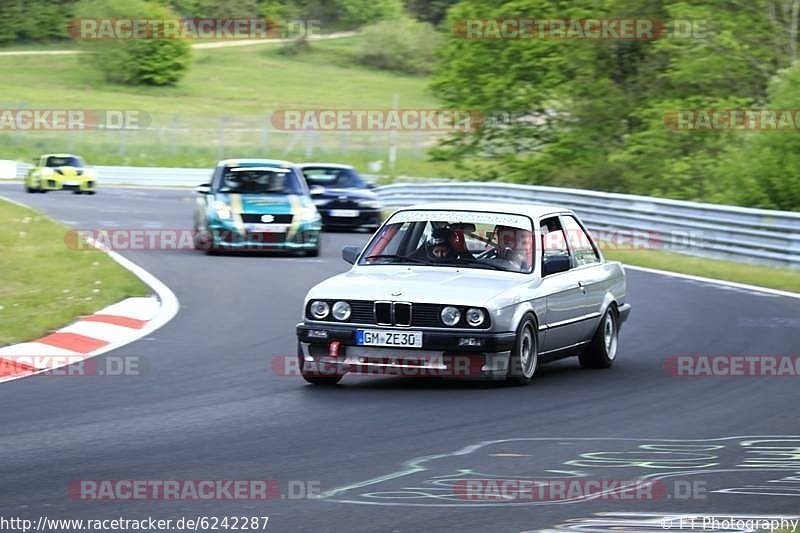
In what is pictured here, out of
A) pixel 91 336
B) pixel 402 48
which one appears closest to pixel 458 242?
pixel 91 336

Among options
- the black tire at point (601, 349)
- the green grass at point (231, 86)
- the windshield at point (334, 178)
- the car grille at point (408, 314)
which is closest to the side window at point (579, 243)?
the black tire at point (601, 349)

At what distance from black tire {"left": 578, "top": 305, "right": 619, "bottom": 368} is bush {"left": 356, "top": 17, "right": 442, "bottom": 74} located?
91721 millimetres

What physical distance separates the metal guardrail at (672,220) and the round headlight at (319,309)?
12271 mm

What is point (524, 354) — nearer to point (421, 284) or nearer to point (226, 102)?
point (421, 284)

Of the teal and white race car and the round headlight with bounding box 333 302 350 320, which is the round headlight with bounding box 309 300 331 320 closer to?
the round headlight with bounding box 333 302 350 320

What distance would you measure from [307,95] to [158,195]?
161 feet

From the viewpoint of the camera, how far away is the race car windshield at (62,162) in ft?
134

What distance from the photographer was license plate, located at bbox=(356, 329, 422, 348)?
1030 cm

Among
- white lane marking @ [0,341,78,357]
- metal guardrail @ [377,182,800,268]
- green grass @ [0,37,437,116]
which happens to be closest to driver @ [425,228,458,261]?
white lane marking @ [0,341,78,357]

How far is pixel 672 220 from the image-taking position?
2514 centimetres

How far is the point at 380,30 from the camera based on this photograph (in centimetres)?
10519

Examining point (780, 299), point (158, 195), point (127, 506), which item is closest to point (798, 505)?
point (127, 506)

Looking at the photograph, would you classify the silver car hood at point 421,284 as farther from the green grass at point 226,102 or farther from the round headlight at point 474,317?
the green grass at point 226,102

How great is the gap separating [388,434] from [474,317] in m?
1.80
